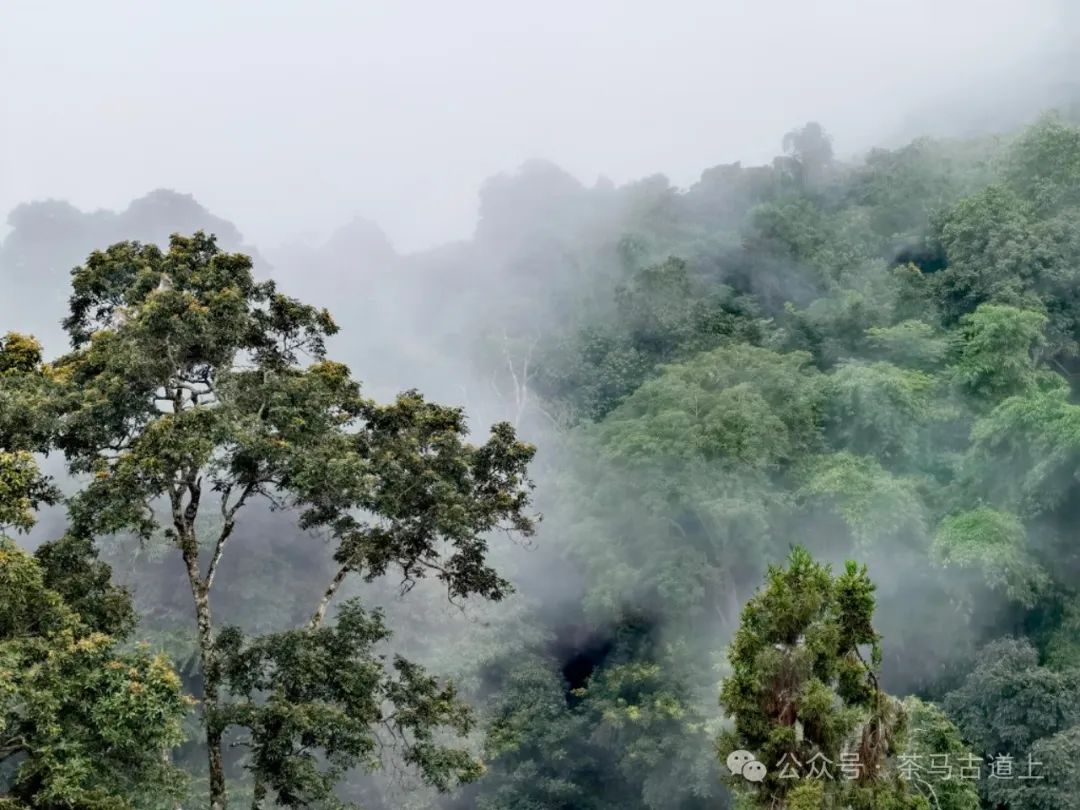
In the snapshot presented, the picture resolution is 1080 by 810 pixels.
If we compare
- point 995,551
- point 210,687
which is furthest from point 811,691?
point 995,551

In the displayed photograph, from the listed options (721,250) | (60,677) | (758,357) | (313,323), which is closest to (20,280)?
(721,250)

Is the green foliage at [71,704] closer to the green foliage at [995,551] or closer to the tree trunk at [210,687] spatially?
the tree trunk at [210,687]

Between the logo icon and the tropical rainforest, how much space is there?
2cm

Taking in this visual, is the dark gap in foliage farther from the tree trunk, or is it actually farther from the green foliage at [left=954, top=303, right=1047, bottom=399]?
the tree trunk

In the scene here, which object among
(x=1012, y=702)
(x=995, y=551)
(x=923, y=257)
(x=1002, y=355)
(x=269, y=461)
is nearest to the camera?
(x=269, y=461)

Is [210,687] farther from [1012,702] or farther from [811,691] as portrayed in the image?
[1012,702]

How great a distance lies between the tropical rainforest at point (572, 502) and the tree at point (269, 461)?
41 millimetres

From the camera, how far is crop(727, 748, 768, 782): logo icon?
21.1 feet

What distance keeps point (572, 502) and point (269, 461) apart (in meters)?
14.0

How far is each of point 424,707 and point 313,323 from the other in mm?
4150

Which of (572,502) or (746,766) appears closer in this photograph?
(746,766)

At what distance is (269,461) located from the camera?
8523mm

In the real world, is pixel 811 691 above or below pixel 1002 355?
below

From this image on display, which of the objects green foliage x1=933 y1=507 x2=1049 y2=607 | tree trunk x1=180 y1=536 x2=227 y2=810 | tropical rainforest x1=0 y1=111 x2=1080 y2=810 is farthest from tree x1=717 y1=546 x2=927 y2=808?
green foliage x1=933 y1=507 x2=1049 y2=607
